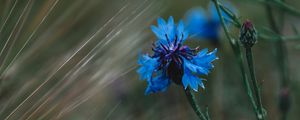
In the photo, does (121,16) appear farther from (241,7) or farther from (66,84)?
(241,7)

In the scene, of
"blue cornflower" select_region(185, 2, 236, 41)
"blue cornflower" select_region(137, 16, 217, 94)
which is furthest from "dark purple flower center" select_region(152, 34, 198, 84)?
"blue cornflower" select_region(185, 2, 236, 41)

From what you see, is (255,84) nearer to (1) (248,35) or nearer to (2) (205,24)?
(1) (248,35)

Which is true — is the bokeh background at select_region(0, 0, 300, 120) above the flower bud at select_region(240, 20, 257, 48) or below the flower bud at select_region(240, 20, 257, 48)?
above

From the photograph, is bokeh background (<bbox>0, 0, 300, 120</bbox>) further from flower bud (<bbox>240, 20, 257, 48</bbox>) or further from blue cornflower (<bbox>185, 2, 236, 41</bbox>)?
blue cornflower (<bbox>185, 2, 236, 41</bbox>)

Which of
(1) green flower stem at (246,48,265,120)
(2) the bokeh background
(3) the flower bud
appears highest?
(2) the bokeh background

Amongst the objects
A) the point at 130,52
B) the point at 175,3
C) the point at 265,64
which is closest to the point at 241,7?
the point at 175,3

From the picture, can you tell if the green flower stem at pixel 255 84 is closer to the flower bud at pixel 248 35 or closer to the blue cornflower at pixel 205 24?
the flower bud at pixel 248 35
